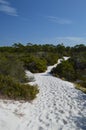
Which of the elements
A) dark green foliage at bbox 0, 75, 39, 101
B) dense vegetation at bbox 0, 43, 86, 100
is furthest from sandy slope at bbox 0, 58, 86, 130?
dense vegetation at bbox 0, 43, 86, 100

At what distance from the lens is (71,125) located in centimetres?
592

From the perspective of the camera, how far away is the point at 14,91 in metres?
8.77

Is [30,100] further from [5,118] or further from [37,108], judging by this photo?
[5,118]

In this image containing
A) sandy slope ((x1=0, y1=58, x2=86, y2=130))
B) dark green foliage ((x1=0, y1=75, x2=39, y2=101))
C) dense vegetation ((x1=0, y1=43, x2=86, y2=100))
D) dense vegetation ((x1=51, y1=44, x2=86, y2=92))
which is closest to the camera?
sandy slope ((x1=0, y1=58, x2=86, y2=130))

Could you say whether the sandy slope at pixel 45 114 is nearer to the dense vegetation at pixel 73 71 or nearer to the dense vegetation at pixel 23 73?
the dense vegetation at pixel 23 73

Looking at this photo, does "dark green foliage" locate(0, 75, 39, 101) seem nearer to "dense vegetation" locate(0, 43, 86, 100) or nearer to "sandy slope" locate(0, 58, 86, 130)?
"dense vegetation" locate(0, 43, 86, 100)

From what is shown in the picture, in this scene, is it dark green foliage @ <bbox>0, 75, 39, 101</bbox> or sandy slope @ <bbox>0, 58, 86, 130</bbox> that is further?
dark green foliage @ <bbox>0, 75, 39, 101</bbox>

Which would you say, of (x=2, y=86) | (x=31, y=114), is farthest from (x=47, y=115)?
(x=2, y=86)

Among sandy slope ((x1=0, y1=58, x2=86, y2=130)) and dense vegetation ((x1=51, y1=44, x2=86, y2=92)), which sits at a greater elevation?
sandy slope ((x1=0, y1=58, x2=86, y2=130))

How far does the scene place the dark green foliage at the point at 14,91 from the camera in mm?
8500

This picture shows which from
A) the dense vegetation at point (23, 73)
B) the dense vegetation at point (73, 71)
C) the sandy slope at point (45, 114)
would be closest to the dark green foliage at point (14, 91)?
the dense vegetation at point (23, 73)

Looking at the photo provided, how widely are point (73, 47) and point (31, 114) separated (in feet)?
138

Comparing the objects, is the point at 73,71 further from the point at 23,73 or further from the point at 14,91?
the point at 14,91

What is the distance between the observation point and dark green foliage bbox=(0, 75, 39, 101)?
27.9 ft
